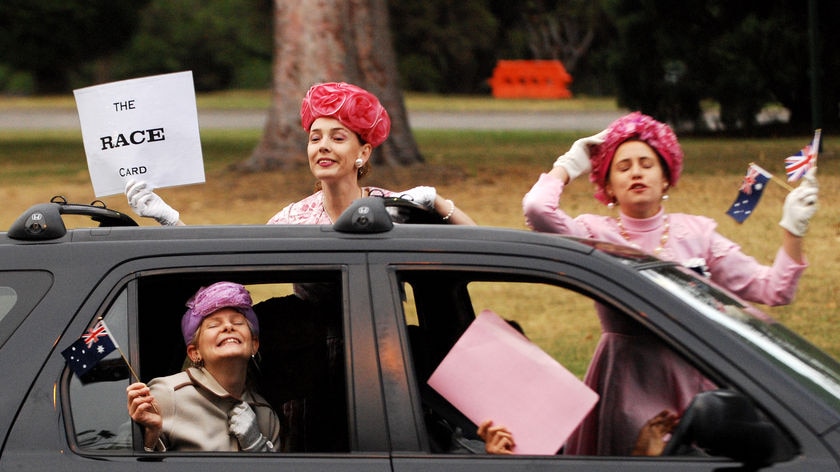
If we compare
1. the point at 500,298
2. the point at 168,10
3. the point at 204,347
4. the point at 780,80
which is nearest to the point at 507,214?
the point at 500,298

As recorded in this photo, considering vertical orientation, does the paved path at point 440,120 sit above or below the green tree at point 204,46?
below

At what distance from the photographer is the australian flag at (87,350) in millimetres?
3256

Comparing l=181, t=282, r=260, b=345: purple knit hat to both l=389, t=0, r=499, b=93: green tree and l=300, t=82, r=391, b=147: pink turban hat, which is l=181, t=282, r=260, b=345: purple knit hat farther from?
l=389, t=0, r=499, b=93: green tree

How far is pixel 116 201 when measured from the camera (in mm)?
17297

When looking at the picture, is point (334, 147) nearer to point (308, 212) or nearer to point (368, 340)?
point (308, 212)

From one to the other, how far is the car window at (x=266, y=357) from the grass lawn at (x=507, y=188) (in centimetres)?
562

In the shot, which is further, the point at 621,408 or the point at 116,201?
the point at 116,201

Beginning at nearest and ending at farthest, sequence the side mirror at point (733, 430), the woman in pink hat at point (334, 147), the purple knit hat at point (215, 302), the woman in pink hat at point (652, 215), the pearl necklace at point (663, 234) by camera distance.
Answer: the side mirror at point (733, 430), the purple knit hat at point (215, 302), the woman in pink hat at point (652, 215), the pearl necklace at point (663, 234), the woman in pink hat at point (334, 147)

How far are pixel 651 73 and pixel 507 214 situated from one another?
10.5m

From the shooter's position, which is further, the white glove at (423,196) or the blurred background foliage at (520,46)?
the blurred background foliage at (520,46)

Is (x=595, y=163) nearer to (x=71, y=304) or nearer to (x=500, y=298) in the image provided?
(x=71, y=304)

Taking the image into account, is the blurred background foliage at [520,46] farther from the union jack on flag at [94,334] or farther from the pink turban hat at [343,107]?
the union jack on flag at [94,334]

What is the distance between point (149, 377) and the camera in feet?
12.4

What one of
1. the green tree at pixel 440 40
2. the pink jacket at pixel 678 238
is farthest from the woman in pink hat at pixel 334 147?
the green tree at pixel 440 40
